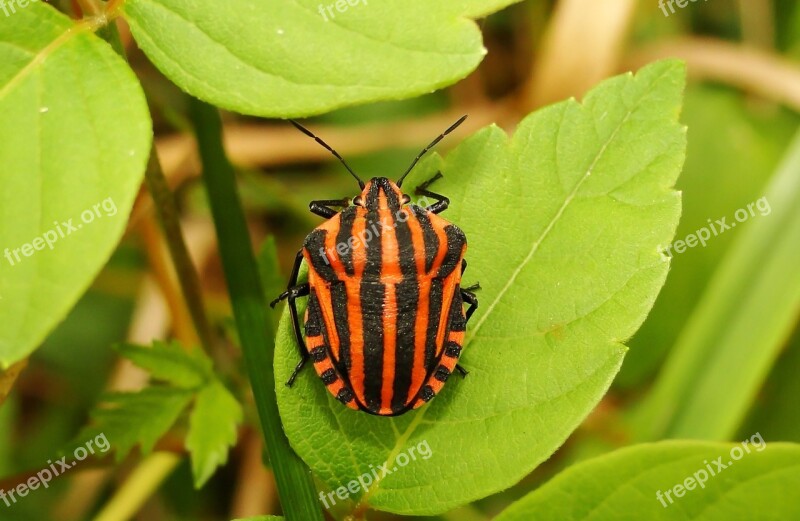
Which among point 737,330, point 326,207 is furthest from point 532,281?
point 737,330

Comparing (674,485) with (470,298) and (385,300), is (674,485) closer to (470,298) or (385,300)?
(470,298)

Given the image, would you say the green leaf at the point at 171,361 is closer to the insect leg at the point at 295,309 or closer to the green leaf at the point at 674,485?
the insect leg at the point at 295,309

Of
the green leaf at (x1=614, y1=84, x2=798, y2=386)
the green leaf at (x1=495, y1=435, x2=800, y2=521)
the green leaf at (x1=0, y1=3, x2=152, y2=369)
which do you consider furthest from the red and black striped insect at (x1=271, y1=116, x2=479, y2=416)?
the green leaf at (x1=614, y1=84, x2=798, y2=386)

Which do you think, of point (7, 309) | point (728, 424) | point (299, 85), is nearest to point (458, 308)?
point (299, 85)

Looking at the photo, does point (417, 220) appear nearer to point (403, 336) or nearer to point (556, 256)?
point (403, 336)

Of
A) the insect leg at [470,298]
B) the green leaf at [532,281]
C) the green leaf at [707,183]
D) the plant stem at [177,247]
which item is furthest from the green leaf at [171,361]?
the green leaf at [707,183]

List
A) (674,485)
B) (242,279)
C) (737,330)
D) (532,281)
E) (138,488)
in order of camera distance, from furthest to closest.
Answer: (737,330) < (138,488) < (242,279) < (532,281) < (674,485)
